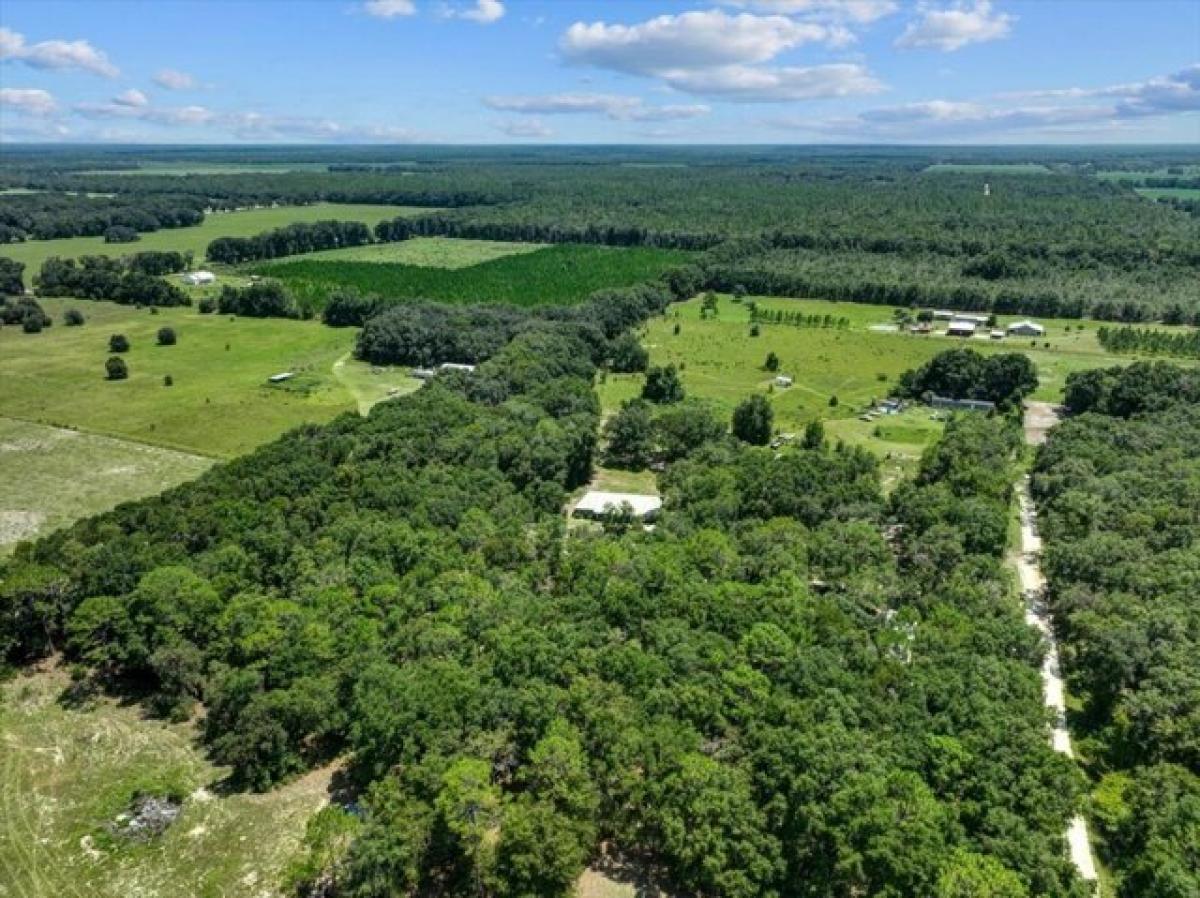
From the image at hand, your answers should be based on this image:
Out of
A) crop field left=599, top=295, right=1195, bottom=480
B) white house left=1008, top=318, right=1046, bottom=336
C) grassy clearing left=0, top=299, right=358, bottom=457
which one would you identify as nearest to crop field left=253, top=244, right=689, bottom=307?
grassy clearing left=0, top=299, right=358, bottom=457

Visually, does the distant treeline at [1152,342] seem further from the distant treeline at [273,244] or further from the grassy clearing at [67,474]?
the distant treeline at [273,244]

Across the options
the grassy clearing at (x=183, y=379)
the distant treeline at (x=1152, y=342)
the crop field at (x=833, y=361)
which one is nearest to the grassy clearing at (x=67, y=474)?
the grassy clearing at (x=183, y=379)

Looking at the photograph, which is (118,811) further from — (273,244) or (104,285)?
(273,244)

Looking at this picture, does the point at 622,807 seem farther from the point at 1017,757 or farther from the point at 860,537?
the point at 860,537

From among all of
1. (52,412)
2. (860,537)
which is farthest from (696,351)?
(52,412)

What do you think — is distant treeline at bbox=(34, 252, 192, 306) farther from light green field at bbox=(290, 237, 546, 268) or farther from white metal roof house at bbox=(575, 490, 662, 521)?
white metal roof house at bbox=(575, 490, 662, 521)

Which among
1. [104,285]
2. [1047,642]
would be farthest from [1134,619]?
[104,285]

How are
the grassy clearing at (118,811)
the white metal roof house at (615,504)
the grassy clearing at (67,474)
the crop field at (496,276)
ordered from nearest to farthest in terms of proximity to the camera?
the grassy clearing at (118,811)
the white metal roof house at (615,504)
the grassy clearing at (67,474)
the crop field at (496,276)
